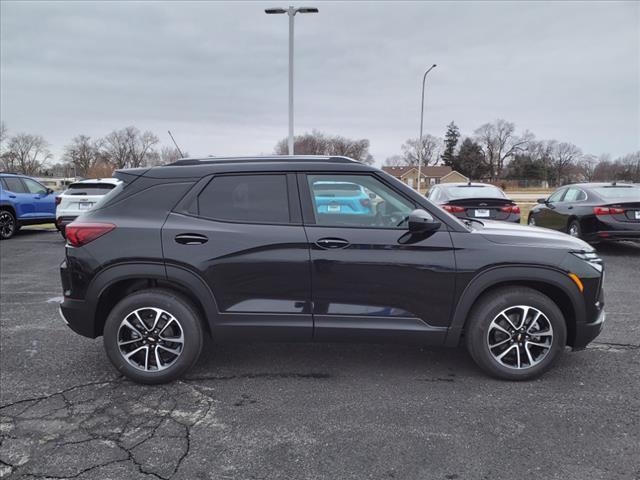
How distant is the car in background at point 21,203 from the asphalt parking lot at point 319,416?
910 cm

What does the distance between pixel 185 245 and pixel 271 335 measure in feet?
3.13

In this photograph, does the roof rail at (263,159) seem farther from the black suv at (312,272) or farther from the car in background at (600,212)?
the car in background at (600,212)

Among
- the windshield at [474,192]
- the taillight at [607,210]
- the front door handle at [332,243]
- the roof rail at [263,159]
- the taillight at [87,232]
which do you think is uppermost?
the roof rail at [263,159]

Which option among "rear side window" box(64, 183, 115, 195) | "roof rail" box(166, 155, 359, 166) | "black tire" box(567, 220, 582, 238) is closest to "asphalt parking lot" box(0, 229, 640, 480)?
"roof rail" box(166, 155, 359, 166)

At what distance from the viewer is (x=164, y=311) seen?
3340 mm

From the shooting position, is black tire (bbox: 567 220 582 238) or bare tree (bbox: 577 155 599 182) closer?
black tire (bbox: 567 220 582 238)

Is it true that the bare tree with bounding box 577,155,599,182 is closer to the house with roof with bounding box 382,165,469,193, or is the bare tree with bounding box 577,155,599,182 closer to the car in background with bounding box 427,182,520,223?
the house with roof with bounding box 382,165,469,193

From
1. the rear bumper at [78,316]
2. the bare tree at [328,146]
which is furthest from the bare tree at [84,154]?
the rear bumper at [78,316]

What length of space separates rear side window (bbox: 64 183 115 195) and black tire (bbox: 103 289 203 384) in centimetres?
815

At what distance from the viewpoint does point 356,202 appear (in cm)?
343

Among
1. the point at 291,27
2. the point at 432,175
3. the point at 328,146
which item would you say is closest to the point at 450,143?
the point at 432,175

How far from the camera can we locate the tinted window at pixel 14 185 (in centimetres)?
1173

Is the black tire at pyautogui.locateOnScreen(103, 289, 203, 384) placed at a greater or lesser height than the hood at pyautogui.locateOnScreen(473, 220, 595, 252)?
lesser

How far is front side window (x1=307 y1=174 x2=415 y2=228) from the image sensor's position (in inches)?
132
